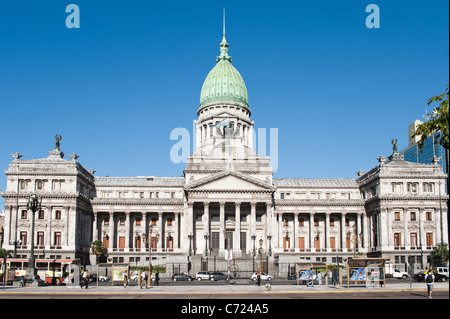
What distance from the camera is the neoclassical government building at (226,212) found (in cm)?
9181

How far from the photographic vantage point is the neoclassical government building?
91812mm

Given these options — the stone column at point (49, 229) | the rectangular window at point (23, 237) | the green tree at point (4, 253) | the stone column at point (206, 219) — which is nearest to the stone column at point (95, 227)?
the stone column at point (49, 229)

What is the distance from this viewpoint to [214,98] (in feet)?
406

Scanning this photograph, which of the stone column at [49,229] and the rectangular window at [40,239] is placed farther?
the rectangular window at [40,239]

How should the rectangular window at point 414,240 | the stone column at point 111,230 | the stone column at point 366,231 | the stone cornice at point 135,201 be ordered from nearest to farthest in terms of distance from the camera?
the rectangular window at point 414,240 < the stone column at point 111,230 < the stone column at point 366,231 < the stone cornice at point 135,201

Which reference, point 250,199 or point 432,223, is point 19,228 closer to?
point 250,199

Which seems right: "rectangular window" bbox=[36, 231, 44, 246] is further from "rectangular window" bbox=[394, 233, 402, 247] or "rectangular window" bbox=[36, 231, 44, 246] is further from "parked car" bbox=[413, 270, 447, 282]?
"rectangular window" bbox=[394, 233, 402, 247]

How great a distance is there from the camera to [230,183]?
313 ft

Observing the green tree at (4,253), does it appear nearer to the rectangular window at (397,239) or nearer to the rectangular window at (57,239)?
the rectangular window at (57,239)

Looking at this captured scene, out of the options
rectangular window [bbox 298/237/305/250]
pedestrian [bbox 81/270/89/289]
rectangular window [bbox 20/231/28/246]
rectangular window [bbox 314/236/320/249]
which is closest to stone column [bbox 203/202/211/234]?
rectangular window [bbox 298/237/305/250]

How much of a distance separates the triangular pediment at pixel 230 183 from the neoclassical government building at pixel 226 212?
0.19 m

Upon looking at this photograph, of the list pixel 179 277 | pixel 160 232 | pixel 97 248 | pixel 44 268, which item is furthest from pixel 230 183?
pixel 44 268

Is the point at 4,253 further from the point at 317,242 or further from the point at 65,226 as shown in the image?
the point at 317,242
